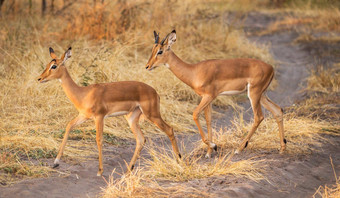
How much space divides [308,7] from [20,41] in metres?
14.5

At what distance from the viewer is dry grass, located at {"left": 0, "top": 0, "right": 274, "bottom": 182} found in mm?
7676

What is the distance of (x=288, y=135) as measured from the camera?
767cm

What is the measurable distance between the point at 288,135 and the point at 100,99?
2923 mm

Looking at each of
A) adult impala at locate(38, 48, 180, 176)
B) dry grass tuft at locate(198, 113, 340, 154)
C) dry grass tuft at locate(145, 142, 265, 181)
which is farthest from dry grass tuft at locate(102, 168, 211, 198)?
dry grass tuft at locate(198, 113, 340, 154)

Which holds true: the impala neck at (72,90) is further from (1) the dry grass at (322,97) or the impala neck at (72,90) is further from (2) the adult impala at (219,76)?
(1) the dry grass at (322,97)

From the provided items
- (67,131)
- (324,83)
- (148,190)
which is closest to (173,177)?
(148,190)

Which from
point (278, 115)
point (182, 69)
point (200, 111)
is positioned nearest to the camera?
point (200, 111)

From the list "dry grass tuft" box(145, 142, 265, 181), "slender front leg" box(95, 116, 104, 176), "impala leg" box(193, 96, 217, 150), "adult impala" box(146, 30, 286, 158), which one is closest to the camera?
"dry grass tuft" box(145, 142, 265, 181)

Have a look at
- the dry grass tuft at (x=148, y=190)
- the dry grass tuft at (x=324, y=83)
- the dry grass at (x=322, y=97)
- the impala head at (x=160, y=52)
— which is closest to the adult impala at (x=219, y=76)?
the impala head at (x=160, y=52)

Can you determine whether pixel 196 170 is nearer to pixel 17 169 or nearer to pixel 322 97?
Result: pixel 17 169

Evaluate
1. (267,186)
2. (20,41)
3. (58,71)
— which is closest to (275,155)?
(267,186)

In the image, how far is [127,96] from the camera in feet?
20.5

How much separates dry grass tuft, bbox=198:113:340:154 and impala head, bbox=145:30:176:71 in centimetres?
130

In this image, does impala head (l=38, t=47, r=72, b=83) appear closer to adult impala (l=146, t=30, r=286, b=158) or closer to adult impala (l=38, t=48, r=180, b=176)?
adult impala (l=38, t=48, r=180, b=176)
